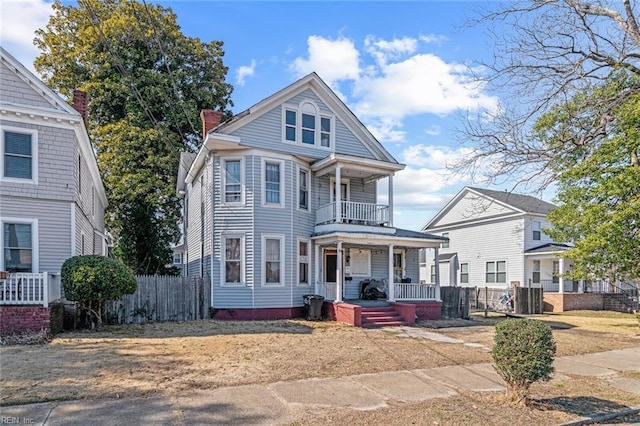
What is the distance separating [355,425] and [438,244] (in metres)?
13.6

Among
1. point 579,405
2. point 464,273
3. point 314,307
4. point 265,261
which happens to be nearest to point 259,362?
point 579,405

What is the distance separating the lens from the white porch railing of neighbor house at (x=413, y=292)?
1733cm

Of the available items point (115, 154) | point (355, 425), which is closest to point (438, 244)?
point (355, 425)

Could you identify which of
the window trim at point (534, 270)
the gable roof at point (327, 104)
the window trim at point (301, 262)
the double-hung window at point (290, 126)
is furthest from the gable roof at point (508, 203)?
the double-hung window at point (290, 126)

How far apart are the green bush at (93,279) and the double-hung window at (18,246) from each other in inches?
52.9

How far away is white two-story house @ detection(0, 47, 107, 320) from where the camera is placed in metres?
12.4

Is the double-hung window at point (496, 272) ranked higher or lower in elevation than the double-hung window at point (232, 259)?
lower

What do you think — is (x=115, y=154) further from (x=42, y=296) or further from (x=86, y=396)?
(x=86, y=396)

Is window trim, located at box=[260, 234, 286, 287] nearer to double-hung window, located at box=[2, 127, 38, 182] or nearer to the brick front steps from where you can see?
the brick front steps

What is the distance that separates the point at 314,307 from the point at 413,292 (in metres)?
4.38

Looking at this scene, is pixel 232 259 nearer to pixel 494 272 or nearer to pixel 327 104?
pixel 327 104

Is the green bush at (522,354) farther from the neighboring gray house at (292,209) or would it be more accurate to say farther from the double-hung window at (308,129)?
the double-hung window at (308,129)

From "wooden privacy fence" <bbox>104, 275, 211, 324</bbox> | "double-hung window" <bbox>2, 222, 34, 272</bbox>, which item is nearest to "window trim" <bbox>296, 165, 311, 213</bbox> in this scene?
"wooden privacy fence" <bbox>104, 275, 211, 324</bbox>

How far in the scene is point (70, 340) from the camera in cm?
1055
